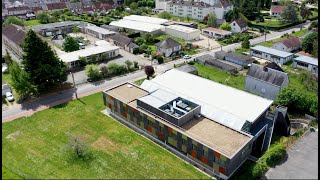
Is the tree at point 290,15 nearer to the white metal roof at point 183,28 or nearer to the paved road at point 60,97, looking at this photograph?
the white metal roof at point 183,28

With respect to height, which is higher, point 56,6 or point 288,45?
point 56,6

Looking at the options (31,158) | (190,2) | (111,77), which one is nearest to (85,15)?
(190,2)

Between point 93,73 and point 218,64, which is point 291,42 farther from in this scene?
point 93,73

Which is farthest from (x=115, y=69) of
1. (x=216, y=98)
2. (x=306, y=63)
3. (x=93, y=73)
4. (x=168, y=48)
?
(x=306, y=63)

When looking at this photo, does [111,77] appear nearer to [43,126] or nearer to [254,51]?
[43,126]

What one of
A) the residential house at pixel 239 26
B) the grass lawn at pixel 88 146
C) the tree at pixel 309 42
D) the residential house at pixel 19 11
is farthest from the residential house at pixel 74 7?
the tree at pixel 309 42

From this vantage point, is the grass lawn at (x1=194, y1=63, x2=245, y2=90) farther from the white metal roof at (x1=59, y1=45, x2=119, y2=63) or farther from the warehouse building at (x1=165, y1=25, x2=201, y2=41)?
the white metal roof at (x1=59, y1=45, x2=119, y2=63)

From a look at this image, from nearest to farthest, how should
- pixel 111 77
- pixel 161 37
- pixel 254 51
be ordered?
pixel 111 77 → pixel 254 51 → pixel 161 37
